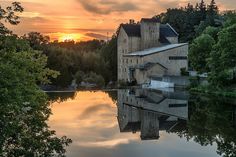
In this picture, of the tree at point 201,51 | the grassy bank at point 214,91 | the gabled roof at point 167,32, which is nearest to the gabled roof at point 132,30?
the gabled roof at point 167,32

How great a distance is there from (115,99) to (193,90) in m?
9.11

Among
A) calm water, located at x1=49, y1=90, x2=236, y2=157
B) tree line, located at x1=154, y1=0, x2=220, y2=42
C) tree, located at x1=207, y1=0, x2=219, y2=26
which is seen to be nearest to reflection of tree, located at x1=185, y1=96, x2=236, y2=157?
calm water, located at x1=49, y1=90, x2=236, y2=157

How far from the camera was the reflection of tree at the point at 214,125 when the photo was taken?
18656mm

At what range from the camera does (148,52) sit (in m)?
58.7

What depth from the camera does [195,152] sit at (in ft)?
55.8

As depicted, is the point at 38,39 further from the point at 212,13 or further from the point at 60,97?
the point at 212,13

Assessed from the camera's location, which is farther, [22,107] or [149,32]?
[149,32]

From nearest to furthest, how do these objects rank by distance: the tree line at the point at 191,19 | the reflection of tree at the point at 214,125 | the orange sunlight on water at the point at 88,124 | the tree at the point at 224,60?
the reflection of tree at the point at 214,125 < the orange sunlight on water at the point at 88,124 < the tree at the point at 224,60 < the tree line at the point at 191,19

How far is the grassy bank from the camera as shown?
37.2 m

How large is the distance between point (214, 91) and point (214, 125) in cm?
1719

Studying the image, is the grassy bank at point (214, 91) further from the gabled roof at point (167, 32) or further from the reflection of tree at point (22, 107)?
the reflection of tree at point (22, 107)

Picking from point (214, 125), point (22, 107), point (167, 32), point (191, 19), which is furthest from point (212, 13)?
point (22, 107)

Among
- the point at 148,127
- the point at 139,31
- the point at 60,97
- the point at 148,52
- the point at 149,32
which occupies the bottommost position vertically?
the point at 148,127

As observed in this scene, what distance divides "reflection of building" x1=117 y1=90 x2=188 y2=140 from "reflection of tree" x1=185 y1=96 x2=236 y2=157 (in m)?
0.87
